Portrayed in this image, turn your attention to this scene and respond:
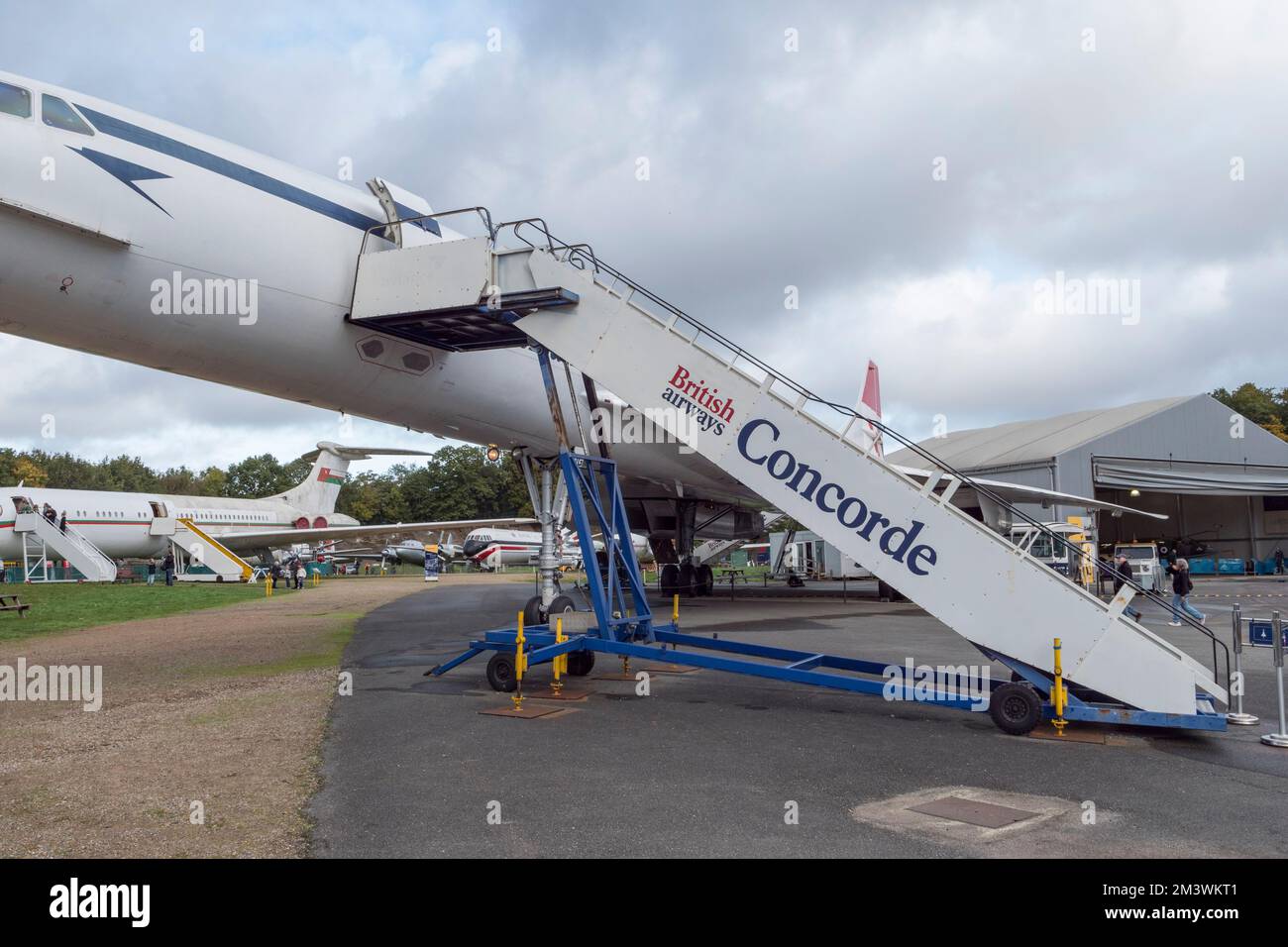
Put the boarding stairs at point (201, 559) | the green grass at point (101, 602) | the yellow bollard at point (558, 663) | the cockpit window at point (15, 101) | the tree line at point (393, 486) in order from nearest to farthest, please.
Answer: the cockpit window at point (15, 101)
the yellow bollard at point (558, 663)
the green grass at point (101, 602)
the boarding stairs at point (201, 559)
the tree line at point (393, 486)

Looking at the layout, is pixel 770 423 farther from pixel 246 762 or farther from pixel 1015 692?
pixel 246 762

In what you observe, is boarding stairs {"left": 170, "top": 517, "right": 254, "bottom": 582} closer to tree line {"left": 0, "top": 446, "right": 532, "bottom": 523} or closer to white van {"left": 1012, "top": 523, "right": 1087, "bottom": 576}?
white van {"left": 1012, "top": 523, "right": 1087, "bottom": 576}

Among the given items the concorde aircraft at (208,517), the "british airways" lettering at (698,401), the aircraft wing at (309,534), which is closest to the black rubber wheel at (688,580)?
the concorde aircraft at (208,517)

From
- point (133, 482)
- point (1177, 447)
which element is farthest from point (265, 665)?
point (133, 482)

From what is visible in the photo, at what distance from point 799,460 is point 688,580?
17.5m

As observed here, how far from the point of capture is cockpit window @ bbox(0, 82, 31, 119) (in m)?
7.20

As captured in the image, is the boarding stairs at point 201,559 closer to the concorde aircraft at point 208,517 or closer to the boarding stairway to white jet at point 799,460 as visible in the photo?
the concorde aircraft at point 208,517

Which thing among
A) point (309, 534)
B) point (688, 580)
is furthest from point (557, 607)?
point (309, 534)

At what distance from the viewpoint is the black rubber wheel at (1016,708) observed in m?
7.50

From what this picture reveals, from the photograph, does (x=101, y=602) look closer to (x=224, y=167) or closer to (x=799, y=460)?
(x=224, y=167)

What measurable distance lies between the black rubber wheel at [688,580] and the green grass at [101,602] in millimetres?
13453

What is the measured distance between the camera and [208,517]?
41.3m

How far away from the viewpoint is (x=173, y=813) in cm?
530
